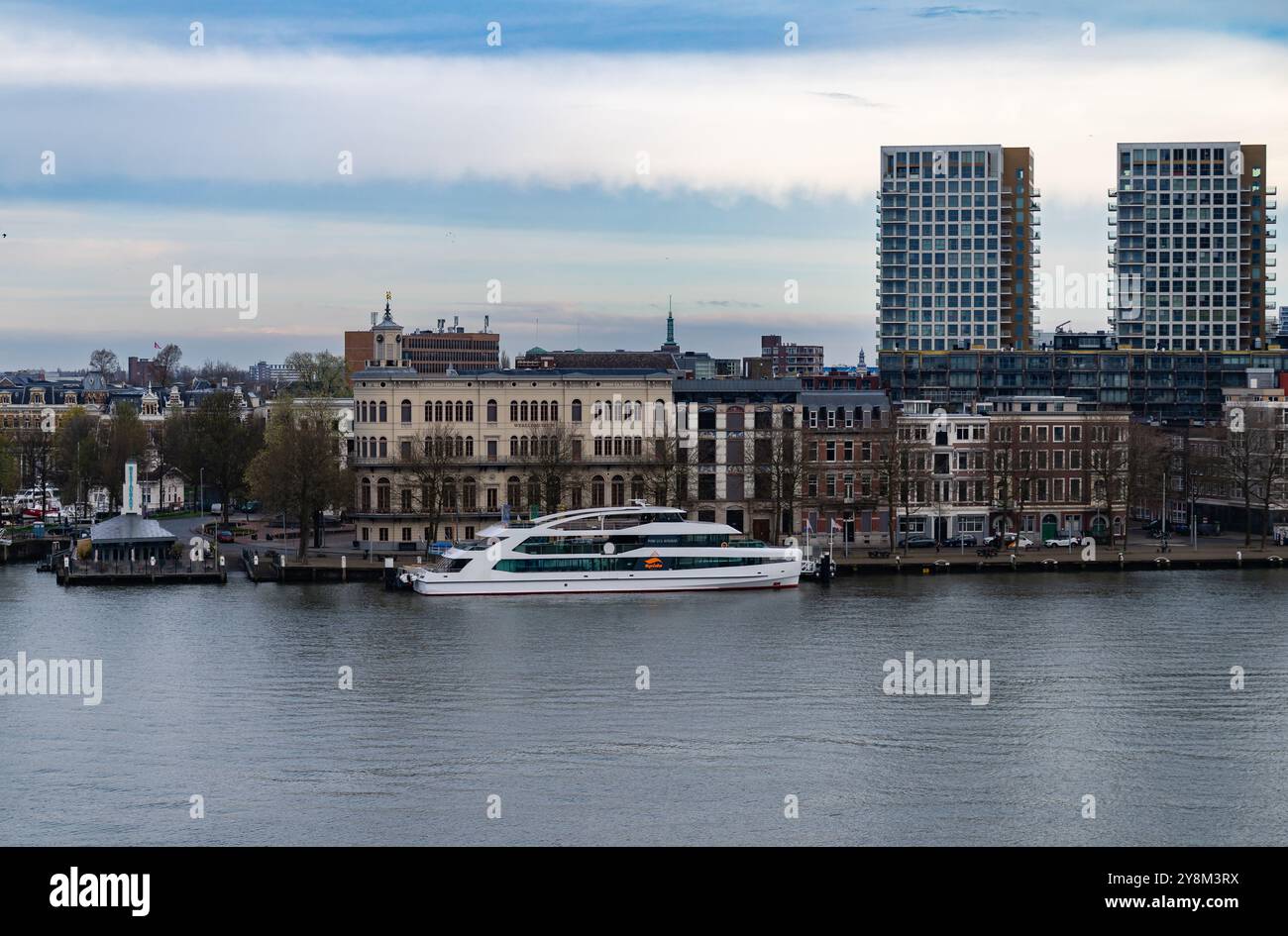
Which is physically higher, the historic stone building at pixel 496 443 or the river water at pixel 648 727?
the historic stone building at pixel 496 443

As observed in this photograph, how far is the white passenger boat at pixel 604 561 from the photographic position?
49.3 m

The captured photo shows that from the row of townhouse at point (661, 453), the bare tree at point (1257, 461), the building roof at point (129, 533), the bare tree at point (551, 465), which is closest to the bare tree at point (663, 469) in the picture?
the row of townhouse at point (661, 453)

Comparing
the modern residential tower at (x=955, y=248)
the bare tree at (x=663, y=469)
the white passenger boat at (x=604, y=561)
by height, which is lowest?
the white passenger boat at (x=604, y=561)

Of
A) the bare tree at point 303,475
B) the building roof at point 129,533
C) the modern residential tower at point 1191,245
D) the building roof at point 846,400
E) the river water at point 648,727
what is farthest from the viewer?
the modern residential tower at point 1191,245

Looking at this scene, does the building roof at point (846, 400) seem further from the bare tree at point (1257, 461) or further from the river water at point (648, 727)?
the river water at point (648, 727)

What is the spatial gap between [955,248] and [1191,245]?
1498 centimetres

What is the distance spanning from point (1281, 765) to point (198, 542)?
39.8m

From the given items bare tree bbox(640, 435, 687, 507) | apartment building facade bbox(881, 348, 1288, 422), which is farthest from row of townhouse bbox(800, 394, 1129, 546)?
apartment building facade bbox(881, 348, 1288, 422)

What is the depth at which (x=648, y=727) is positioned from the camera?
29.6m

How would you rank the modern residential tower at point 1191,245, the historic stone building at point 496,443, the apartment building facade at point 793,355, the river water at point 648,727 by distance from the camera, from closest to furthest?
1. the river water at point 648,727
2. the historic stone building at point 496,443
3. the modern residential tower at point 1191,245
4. the apartment building facade at point 793,355

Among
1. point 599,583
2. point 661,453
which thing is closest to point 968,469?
point 661,453

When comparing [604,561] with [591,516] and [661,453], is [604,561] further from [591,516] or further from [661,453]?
[661,453]

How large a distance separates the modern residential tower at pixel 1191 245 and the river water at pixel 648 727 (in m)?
71.4

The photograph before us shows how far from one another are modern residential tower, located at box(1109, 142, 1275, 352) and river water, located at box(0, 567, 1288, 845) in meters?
71.4
